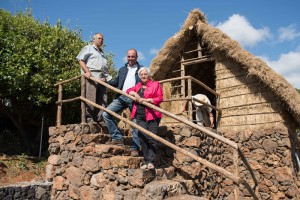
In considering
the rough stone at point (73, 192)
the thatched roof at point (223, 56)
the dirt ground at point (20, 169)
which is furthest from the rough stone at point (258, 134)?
the dirt ground at point (20, 169)

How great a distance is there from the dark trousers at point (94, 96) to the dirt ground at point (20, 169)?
3.55 m

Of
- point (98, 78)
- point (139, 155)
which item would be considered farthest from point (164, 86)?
point (139, 155)

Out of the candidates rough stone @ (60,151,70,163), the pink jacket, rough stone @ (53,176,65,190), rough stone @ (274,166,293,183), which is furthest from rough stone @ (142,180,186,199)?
rough stone @ (274,166,293,183)

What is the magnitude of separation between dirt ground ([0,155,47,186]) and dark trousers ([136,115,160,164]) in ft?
15.7

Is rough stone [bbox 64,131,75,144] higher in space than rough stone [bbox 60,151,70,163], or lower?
higher

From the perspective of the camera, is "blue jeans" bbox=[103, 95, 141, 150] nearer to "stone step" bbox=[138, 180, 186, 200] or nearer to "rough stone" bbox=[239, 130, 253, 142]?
"stone step" bbox=[138, 180, 186, 200]

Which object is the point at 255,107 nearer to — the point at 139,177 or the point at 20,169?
the point at 139,177

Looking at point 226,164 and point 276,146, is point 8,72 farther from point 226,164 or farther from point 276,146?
point 276,146

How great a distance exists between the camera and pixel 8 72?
9.43 metres

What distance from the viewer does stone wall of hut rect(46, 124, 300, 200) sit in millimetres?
4388

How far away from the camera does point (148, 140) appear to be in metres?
4.42

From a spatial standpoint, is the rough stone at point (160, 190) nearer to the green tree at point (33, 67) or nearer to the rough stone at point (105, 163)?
the rough stone at point (105, 163)

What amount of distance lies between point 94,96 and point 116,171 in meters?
1.64

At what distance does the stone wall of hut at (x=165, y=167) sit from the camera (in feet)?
14.4
